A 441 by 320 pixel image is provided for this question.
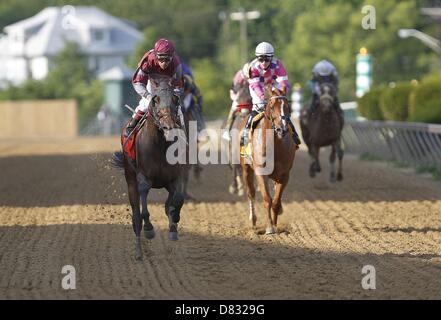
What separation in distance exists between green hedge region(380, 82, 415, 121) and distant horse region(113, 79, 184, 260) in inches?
649

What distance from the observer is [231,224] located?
13.7 meters

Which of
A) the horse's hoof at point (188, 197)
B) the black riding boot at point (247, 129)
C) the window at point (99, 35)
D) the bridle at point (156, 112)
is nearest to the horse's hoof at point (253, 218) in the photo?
the black riding boot at point (247, 129)

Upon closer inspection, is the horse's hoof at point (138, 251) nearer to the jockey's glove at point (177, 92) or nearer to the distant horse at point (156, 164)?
the distant horse at point (156, 164)

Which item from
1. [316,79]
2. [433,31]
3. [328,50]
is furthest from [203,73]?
[316,79]

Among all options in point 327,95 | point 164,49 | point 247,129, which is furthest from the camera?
point 327,95

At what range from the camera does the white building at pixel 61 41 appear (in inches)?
3620

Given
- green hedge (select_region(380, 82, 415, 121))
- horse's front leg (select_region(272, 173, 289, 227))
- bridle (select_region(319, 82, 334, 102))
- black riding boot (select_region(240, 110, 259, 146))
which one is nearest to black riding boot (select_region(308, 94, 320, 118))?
bridle (select_region(319, 82, 334, 102))

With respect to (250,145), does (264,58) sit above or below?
above

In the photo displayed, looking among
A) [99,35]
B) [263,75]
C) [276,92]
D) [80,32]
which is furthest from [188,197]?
[99,35]

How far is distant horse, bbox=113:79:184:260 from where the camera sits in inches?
424

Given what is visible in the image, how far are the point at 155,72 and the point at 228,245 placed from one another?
1938 millimetres

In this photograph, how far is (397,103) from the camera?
27250mm

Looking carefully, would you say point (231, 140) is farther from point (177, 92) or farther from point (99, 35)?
point (99, 35)
